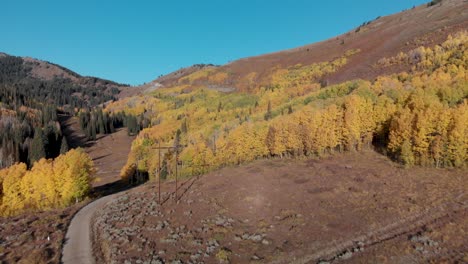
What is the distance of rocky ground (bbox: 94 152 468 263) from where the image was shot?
35062 millimetres

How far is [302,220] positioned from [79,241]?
3176 centimetres

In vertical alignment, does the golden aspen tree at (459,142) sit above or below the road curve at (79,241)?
above

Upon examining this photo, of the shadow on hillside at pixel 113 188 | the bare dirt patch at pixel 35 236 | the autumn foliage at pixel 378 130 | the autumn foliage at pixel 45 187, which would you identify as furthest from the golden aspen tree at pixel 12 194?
the autumn foliage at pixel 378 130

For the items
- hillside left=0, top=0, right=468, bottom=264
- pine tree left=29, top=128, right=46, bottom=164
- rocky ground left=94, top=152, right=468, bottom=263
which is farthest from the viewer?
pine tree left=29, top=128, right=46, bottom=164

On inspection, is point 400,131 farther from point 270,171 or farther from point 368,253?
point 368,253

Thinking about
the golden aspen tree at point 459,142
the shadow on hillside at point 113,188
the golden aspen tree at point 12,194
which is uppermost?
the golden aspen tree at point 459,142

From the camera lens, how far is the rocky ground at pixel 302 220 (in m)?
35.1

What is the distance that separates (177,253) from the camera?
37.1 meters

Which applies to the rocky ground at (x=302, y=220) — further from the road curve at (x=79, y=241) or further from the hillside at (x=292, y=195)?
the road curve at (x=79, y=241)

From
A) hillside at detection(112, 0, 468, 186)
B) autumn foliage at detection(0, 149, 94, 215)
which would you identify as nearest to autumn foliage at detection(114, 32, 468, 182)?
hillside at detection(112, 0, 468, 186)

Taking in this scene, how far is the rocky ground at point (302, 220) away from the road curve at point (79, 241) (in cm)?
156

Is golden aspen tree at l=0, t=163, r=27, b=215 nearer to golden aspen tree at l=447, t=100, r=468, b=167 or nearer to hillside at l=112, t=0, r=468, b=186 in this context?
hillside at l=112, t=0, r=468, b=186

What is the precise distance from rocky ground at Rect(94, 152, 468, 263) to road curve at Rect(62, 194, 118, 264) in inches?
61.5

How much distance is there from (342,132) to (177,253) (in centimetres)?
6131
